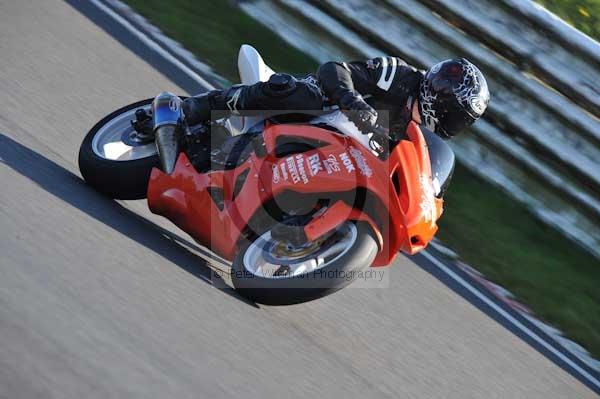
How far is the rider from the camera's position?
4.51m

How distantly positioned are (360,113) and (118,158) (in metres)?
1.48

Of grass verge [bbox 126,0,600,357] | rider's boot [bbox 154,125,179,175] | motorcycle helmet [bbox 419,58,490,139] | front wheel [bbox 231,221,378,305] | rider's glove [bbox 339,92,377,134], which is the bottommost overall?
grass verge [bbox 126,0,600,357]

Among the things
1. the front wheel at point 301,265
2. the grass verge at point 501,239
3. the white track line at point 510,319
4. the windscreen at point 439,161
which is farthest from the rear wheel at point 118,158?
the grass verge at point 501,239

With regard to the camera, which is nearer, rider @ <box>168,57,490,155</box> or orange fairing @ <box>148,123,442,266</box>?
orange fairing @ <box>148,123,442,266</box>

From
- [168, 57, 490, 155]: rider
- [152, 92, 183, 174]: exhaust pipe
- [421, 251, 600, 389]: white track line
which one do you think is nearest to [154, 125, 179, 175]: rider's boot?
[152, 92, 183, 174]: exhaust pipe

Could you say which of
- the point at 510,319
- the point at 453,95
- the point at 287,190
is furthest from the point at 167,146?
the point at 510,319

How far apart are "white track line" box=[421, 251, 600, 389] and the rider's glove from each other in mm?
1740

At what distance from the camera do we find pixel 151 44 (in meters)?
7.39

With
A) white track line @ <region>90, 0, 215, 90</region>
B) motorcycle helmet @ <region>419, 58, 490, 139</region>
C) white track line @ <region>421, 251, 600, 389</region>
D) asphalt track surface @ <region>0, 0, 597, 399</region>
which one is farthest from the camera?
white track line @ <region>90, 0, 215, 90</region>

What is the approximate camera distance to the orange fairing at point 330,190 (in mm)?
4383

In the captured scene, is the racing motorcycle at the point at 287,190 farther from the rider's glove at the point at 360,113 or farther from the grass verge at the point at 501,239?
the grass verge at the point at 501,239

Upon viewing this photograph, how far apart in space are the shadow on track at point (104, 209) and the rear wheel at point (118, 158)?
7 cm

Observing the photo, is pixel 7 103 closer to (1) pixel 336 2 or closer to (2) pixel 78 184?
(2) pixel 78 184

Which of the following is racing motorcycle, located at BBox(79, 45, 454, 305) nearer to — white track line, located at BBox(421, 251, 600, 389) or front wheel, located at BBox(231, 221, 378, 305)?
front wheel, located at BBox(231, 221, 378, 305)
